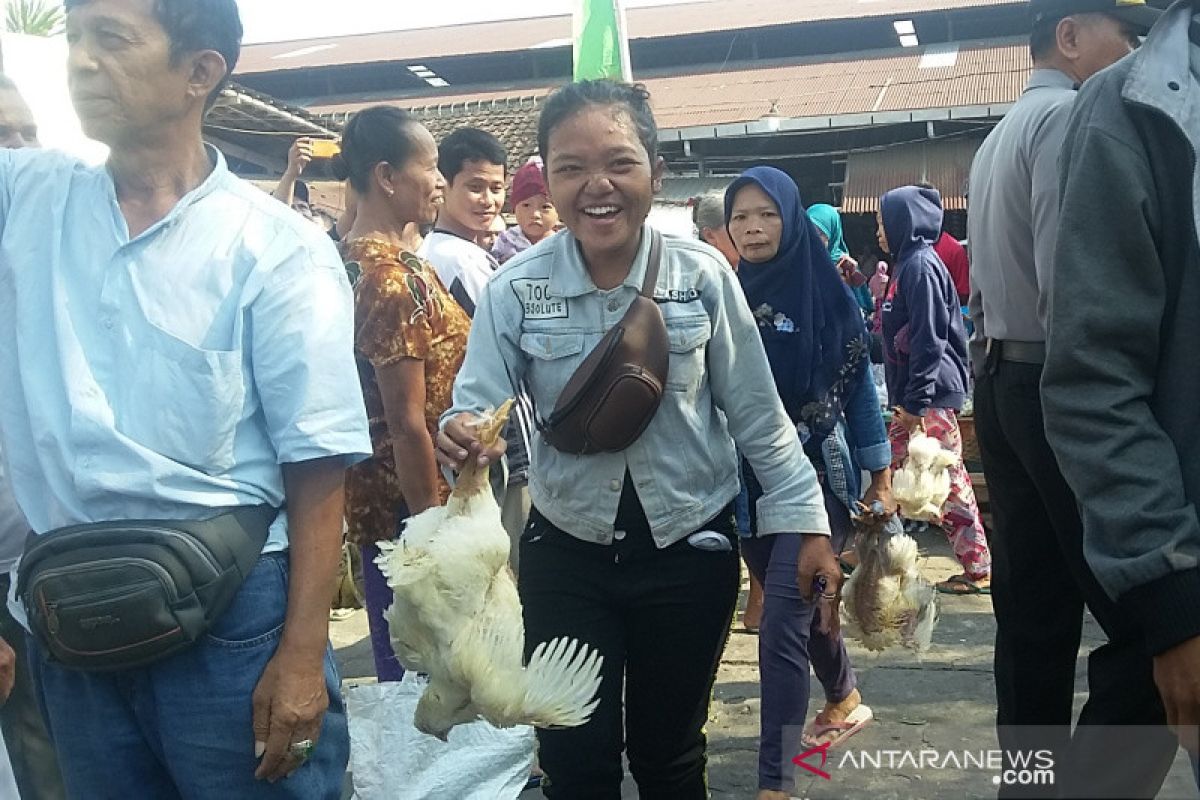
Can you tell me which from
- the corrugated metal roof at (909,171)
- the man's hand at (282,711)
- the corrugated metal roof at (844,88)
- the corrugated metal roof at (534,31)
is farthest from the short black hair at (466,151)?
the corrugated metal roof at (534,31)

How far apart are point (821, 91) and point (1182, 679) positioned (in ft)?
45.0

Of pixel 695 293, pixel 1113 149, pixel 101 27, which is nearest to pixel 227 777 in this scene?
pixel 101 27

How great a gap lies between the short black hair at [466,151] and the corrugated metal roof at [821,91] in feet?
26.6

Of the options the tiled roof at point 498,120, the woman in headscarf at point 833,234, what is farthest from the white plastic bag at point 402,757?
the tiled roof at point 498,120

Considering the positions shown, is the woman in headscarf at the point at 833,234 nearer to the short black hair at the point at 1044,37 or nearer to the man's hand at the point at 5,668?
the short black hair at the point at 1044,37

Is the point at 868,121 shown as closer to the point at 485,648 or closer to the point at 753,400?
the point at 753,400

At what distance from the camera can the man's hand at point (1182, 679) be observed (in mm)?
1539

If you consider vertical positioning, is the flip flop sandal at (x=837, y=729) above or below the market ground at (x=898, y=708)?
above

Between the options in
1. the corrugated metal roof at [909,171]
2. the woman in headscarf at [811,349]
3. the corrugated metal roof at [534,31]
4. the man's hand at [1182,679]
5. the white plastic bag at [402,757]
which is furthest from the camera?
the corrugated metal roof at [534,31]

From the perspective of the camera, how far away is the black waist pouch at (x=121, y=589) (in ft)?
5.39

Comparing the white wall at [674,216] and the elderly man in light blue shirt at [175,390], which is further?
the white wall at [674,216]

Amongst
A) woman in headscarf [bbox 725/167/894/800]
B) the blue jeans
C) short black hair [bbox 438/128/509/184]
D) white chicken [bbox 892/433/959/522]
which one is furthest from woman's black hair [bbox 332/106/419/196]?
white chicken [bbox 892/433/959/522]

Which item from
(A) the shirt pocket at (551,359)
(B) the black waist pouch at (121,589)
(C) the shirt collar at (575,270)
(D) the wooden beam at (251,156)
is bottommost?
A: (B) the black waist pouch at (121,589)

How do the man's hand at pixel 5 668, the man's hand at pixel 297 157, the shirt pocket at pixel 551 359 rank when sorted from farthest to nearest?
1. the man's hand at pixel 297 157
2. the shirt pocket at pixel 551 359
3. the man's hand at pixel 5 668
